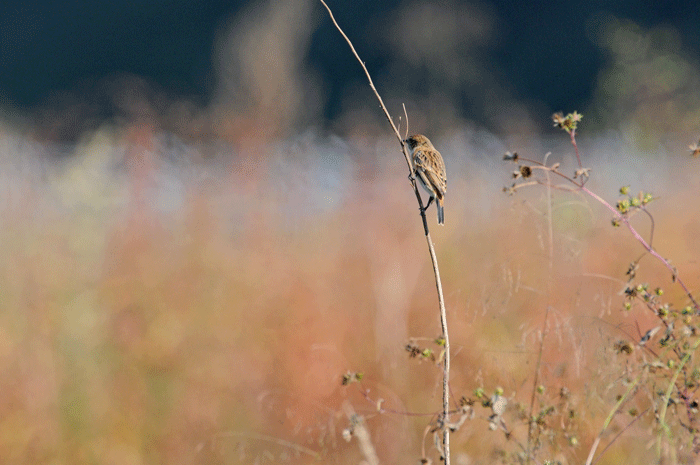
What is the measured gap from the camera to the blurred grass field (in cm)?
171

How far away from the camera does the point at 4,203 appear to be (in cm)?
269

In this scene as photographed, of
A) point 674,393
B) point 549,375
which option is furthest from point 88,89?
point 674,393

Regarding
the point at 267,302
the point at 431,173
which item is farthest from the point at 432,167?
the point at 267,302

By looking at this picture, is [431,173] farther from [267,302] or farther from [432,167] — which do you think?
[267,302]

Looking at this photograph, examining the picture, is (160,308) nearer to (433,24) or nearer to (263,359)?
(263,359)

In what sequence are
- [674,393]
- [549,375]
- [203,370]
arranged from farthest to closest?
[203,370], [549,375], [674,393]

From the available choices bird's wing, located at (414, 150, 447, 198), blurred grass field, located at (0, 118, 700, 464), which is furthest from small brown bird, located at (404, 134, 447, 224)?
blurred grass field, located at (0, 118, 700, 464)

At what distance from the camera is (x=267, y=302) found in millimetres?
2562

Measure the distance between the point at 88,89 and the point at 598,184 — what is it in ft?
14.4

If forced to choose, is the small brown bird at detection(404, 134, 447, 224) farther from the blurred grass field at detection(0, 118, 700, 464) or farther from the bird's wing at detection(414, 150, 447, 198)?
the blurred grass field at detection(0, 118, 700, 464)

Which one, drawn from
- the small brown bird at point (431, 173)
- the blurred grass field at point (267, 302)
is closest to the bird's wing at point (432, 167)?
the small brown bird at point (431, 173)

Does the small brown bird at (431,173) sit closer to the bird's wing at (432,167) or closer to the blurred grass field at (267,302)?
the bird's wing at (432,167)

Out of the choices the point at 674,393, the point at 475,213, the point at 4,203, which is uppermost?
the point at 475,213

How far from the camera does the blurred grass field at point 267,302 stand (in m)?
1.71
